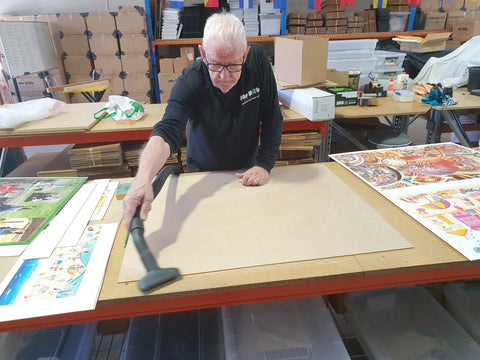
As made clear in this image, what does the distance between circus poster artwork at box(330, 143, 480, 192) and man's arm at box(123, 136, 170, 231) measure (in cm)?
67

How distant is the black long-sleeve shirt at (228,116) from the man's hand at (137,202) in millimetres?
305

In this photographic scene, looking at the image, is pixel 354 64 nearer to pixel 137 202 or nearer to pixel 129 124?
pixel 129 124

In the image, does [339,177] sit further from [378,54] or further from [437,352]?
[378,54]

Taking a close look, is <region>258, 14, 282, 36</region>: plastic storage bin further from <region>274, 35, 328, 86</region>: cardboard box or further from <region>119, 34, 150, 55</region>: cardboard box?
<region>274, 35, 328, 86</region>: cardboard box

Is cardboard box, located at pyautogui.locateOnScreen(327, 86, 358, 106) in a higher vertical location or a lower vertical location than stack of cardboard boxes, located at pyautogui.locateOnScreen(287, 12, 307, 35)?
lower

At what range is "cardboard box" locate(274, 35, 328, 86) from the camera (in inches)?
81.8

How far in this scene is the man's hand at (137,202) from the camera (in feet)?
2.71

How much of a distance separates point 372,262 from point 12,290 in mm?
771

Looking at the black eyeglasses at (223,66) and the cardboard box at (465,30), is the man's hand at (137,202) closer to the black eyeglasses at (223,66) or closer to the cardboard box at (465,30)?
the black eyeglasses at (223,66)

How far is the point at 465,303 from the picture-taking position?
1.16 metres

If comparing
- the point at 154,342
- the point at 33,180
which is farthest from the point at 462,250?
the point at 33,180

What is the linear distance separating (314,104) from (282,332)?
124 centimetres

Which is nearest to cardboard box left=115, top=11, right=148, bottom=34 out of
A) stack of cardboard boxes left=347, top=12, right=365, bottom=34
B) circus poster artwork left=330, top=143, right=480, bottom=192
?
stack of cardboard boxes left=347, top=12, right=365, bottom=34

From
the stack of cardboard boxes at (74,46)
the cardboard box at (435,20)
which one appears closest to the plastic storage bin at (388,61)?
the cardboard box at (435,20)
